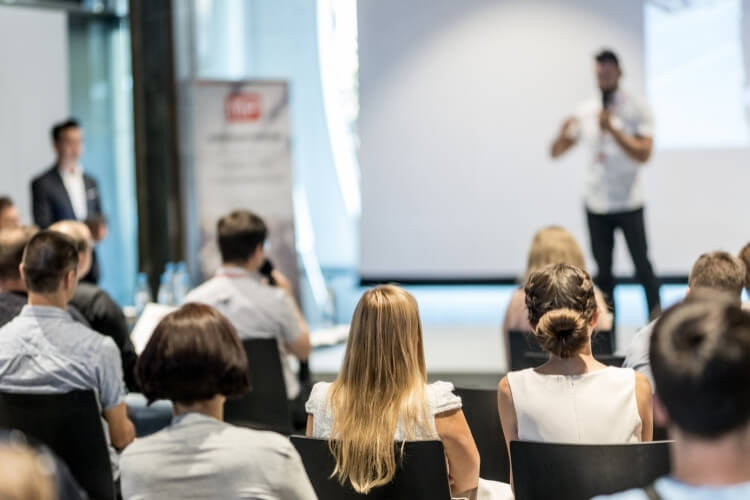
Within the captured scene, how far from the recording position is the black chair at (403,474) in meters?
2.38

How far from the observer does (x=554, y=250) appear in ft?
14.0

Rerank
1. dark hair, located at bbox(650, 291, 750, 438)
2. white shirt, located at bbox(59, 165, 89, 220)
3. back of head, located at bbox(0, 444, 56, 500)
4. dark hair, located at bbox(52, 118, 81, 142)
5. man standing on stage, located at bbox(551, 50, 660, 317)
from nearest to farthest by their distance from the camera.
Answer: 1. back of head, located at bbox(0, 444, 56, 500)
2. dark hair, located at bbox(650, 291, 750, 438)
3. man standing on stage, located at bbox(551, 50, 660, 317)
4. dark hair, located at bbox(52, 118, 81, 142)
5. white shirt, located at bbox(59, 165, 89, 220)

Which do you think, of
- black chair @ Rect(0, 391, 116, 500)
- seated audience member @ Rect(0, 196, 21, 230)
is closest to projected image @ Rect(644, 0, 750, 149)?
seated audience member @ Rect(0, 196, 21, 230)

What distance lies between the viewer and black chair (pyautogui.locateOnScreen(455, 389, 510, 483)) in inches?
123

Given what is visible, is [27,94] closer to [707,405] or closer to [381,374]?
[381,374]

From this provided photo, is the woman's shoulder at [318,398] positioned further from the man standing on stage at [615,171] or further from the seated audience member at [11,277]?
the man standing on stage at [615,171]

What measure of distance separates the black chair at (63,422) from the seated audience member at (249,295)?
1.25m

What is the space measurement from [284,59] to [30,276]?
19.0ft

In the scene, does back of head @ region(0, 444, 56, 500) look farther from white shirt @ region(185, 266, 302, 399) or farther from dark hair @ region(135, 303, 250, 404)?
white shirt @ region(185, 266, 302, 399)

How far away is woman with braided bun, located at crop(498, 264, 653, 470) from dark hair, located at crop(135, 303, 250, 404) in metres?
0.80

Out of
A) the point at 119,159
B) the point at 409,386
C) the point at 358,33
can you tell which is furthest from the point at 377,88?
the point at 409,386

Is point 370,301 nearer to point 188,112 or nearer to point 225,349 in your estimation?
point 225,349

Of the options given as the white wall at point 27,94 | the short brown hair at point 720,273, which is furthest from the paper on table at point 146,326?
the white wall at point 27,94

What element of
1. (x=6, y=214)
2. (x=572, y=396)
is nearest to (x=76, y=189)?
(x=6, y=214)
